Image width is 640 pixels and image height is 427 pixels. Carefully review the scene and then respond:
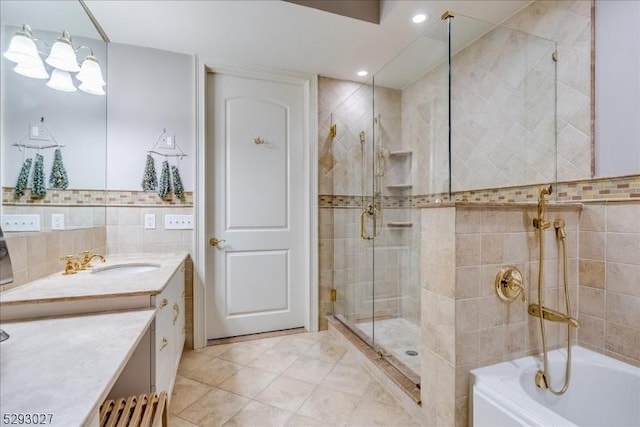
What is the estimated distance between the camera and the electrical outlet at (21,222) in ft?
3.97

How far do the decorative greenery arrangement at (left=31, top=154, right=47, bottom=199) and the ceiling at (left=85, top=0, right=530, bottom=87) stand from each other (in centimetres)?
102

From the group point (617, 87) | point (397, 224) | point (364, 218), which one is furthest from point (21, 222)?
point (617, 87)

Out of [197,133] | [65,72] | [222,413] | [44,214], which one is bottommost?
[222,413]

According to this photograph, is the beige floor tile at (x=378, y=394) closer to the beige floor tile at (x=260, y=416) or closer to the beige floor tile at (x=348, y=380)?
the beige floor tile at (x=348, y=380)

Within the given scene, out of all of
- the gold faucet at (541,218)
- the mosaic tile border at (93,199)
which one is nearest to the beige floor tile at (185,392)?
the mosaic tile border at (93,199)

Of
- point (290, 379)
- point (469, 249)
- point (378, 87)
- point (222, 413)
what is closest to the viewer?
point (469, 249)

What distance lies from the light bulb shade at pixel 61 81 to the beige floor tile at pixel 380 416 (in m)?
2.35

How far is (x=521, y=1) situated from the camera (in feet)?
5.76

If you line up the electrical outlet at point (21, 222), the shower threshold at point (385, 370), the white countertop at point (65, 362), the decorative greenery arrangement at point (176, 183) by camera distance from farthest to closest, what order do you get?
1. the decorative greenery arrangement at point (176, 183)
2. the shower threshold at point (385, 370)
3. the electrical outlet at point (21, 222)
4. the white countertop at point (65, 362)

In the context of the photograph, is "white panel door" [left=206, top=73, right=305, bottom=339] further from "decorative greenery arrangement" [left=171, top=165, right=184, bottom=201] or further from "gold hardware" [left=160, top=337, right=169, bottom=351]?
"gold hardware" [left=160, top=337, right=169, bottom=351]

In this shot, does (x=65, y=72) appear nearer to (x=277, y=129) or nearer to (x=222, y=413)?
(x=277, y=129)

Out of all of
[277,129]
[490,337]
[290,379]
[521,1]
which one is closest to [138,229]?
[277,129]

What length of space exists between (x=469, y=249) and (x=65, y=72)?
230 cm

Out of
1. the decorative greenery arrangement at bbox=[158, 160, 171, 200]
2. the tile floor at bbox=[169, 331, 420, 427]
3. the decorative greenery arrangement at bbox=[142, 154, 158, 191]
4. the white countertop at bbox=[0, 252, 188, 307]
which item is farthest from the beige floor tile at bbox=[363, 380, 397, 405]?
the decorative greenery arrangement at bbox=[142, 154, 158, 191]
